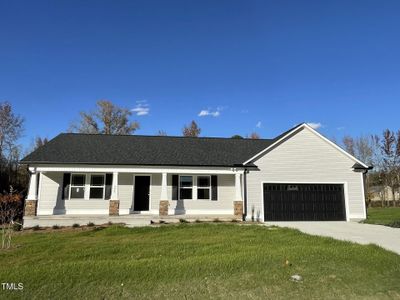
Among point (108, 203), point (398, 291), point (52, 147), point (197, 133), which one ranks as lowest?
point (398, 291)

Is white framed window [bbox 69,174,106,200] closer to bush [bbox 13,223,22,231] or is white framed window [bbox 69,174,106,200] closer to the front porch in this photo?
the front porch

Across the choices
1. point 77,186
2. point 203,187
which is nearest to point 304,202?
point 203,187

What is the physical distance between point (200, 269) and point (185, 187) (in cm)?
1153

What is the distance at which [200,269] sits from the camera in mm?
7098

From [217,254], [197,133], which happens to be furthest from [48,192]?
[197,133]

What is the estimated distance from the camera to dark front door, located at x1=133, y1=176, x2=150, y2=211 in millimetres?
18406

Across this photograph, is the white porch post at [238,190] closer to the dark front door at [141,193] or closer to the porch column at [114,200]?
the dark front door at [141,193]

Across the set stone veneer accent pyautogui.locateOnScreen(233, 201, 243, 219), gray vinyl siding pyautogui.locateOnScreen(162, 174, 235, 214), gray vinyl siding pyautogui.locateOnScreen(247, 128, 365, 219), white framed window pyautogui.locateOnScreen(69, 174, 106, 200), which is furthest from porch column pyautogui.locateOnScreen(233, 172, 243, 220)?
white framed window pyautogui.locateOnScreen(69, 174, 106, 200)

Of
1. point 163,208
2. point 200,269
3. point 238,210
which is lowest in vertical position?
point 200,269

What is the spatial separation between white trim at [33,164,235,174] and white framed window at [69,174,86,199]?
98 centimetres

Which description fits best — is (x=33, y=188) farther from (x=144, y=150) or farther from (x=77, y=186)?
(x=144, y=150)

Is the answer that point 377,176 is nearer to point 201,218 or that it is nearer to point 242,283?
point 201,218

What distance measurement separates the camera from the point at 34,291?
19.4 ft

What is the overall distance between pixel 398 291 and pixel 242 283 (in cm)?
281
